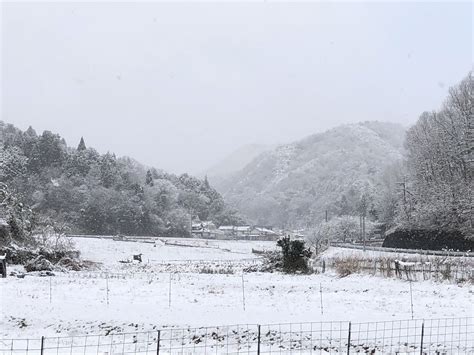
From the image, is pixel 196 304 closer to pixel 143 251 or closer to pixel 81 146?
pixel 143 251

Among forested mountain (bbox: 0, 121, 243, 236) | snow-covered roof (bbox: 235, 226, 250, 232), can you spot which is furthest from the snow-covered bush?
snow-covered roof (bbox: 235, 226, 250, 232)

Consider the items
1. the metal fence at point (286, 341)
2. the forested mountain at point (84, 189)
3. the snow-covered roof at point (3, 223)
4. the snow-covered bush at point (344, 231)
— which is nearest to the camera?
the metal fence at point (286, 341)

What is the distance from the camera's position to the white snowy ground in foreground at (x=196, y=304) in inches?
674

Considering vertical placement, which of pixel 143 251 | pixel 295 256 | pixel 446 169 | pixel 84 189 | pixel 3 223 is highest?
pixel 446 169

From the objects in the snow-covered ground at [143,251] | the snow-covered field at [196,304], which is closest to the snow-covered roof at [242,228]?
the snow-covered ground at [143,251]

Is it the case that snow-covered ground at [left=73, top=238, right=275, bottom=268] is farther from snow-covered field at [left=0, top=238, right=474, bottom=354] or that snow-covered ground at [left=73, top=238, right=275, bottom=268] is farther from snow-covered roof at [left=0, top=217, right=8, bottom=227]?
snow-covered field at [left=0, top=238, right=474, bottom=354]

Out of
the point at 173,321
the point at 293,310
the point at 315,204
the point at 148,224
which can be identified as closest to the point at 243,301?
the point at 293,310

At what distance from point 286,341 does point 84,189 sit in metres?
99.3

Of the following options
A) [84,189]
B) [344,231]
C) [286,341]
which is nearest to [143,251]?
[344,231]

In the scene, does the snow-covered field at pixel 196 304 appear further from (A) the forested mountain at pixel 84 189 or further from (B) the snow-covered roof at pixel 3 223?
(A) the forested mountain at pixel 84 189

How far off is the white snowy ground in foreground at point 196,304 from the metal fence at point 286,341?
97cm

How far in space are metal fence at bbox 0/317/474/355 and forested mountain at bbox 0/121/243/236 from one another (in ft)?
262

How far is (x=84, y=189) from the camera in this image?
353 feet

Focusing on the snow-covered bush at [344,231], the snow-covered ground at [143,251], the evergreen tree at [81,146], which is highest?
the evergreen tree at [81,146]
